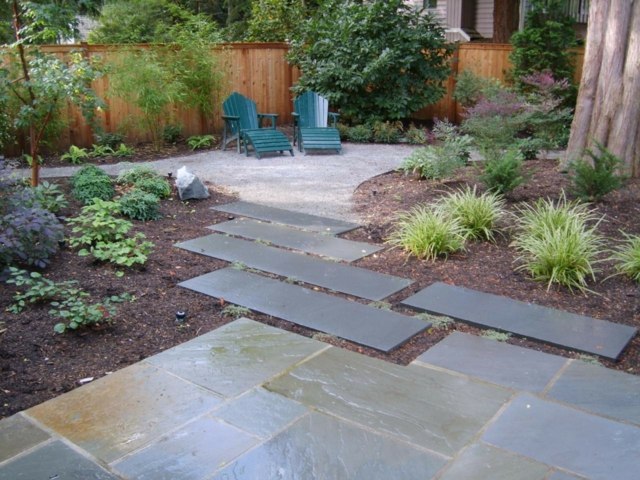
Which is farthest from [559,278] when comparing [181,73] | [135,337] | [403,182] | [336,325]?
[181,73]

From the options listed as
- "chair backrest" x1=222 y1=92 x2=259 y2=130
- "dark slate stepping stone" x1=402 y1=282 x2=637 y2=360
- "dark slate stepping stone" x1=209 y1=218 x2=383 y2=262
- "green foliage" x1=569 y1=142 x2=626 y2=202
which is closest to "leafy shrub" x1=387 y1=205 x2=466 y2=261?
"dark slate stepping stone" x1=209 y1=218 x2=383 y2=262

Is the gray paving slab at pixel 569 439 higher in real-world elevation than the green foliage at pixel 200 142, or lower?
lower

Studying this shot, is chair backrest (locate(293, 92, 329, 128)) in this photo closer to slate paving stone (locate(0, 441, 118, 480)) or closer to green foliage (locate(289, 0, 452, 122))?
green foliage (locate(289, 0, 452, 122))

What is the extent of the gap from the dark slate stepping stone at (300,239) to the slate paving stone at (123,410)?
2.27 m

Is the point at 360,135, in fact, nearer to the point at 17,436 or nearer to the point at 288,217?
the point at 288,217

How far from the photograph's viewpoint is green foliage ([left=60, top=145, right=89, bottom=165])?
8.83 meters

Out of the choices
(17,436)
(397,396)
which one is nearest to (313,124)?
(397,396)

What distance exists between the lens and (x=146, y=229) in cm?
594

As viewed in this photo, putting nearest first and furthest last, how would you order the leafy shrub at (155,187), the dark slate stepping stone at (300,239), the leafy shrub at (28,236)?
the leafy shrub at (28,236)
the dark slate stepping stone at (300,239)
the leafy shrub at (155,187)

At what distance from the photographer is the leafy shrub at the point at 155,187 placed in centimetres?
682

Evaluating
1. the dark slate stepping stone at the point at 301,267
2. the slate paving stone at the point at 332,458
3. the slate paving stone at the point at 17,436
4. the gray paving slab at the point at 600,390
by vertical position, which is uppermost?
the dark slate stepping stone at the point at 301,267

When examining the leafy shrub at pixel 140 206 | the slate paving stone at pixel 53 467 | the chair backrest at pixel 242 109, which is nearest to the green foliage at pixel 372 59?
the chair backrest at pixel 242 109

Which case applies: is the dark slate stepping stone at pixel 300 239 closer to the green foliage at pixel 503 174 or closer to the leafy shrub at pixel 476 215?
the leafy shrub at pixel 476 215

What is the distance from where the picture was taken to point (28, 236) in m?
4.50
